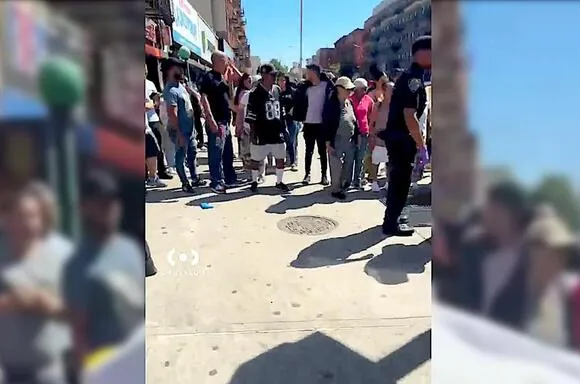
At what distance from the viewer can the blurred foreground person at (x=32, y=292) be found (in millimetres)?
1134

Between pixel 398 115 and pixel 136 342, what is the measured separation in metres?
3.60

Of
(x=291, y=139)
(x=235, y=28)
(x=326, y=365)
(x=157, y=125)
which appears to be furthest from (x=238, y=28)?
(x=326, y=365)

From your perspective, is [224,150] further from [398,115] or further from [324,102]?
[398,115]

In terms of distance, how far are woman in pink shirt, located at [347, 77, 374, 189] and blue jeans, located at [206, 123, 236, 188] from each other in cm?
178

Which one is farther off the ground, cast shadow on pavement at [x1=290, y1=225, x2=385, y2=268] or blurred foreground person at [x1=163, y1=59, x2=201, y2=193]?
blurred foreground person at [x1=163, y1=59, x2=201, y2=193]

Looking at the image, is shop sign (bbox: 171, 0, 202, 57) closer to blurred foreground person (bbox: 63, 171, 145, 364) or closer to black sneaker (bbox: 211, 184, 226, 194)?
black sneaker (bbox: 211, 184, 226, 194)

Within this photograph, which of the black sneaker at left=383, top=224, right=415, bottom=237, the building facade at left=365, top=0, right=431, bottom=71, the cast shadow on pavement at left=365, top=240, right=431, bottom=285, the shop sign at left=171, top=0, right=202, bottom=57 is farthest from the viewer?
the shop sign at left=171, top=0, right=202, bottom=57

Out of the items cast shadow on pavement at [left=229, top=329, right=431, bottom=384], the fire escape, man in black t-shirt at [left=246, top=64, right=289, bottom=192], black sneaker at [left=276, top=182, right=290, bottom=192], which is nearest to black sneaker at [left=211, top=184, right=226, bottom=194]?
man in black t-shirt at [left=246, top=64, right=289, bottom=192]

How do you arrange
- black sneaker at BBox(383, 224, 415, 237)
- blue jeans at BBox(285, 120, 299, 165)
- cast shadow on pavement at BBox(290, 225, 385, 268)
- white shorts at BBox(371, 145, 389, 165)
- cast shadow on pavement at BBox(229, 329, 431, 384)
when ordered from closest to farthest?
cast shadow on pavement at BBox(229, 329, 431, 384) → cast shadow on pavement at BBox(290, 225, 385, 268) → black sneaker at BBox(383, 224, 415, 237) → white shorts at BBox(371, 145, 389, 165) → blue jeans at BBox(285, 120, 299, 165)

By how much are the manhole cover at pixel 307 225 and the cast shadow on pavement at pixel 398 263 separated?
868 mm

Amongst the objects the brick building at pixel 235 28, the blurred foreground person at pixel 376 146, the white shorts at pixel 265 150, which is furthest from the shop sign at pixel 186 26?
the brick building at pixel 235 28

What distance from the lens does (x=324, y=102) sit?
22.2 feet

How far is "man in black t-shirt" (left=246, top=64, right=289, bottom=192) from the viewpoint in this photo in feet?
22.3

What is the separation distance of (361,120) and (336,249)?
2730mm
